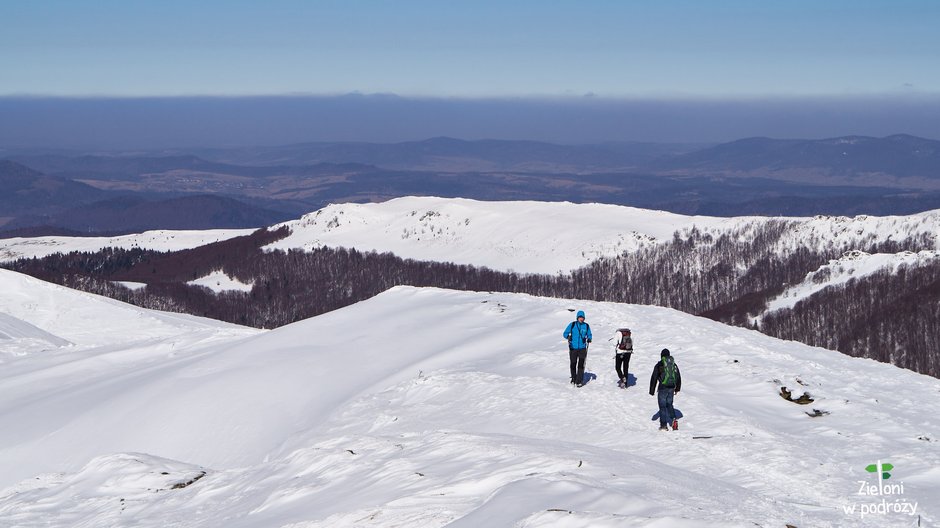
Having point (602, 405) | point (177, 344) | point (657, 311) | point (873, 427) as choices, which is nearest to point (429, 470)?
point (602, 405)

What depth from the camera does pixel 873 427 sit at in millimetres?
27875

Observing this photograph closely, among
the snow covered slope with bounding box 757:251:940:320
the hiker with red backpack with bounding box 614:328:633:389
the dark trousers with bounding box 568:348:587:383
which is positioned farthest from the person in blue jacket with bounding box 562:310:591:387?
the snow covered slope with bounding box 757:251:940:320

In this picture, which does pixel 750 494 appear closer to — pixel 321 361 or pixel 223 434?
pixel 223 434

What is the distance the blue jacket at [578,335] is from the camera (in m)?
31.4

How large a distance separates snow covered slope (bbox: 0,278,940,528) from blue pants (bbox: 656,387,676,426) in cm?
48

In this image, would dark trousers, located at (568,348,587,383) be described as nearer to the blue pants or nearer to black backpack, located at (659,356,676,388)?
black backpack, located at (659,356,676,388)

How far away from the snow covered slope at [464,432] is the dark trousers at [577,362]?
48 centimetres

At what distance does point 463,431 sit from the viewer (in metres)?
27.2

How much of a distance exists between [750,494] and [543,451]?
184 inches

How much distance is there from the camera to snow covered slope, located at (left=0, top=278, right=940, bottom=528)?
19.8 m

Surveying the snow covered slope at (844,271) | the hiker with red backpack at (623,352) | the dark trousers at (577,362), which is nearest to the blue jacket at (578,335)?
the dark trousers at (577,362)

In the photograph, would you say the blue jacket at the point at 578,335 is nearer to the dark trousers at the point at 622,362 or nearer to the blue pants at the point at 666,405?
the dark trousers at the point at 622,362

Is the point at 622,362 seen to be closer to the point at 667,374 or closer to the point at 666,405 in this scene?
the point at 667,374

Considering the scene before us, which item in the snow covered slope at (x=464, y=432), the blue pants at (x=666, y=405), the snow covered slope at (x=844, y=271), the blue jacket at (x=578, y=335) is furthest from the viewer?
the snow covered slope at (x=844, y=271)
